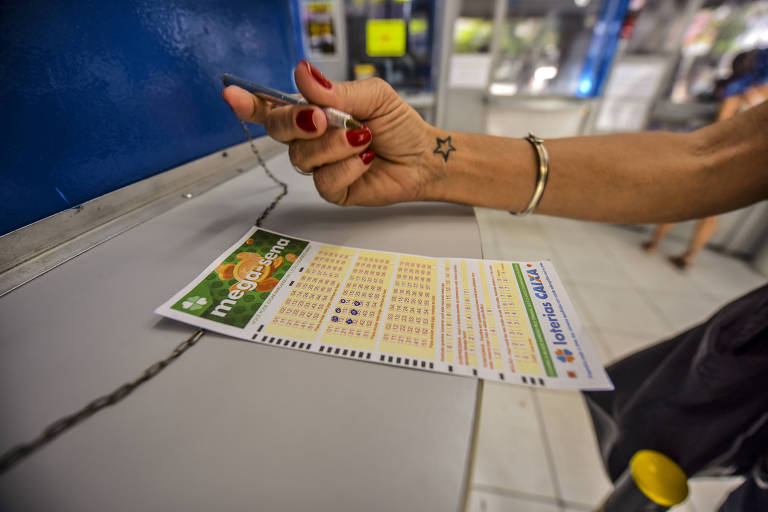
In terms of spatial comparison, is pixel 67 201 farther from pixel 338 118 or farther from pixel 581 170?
pixel 581 170

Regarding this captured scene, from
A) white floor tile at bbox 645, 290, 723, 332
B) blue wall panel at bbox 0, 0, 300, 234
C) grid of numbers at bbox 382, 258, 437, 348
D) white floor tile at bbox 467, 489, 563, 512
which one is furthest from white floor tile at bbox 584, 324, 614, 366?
blue wall panel at bbox 0, 0, 300, 234

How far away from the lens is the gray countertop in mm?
201

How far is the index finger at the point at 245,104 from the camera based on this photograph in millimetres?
482

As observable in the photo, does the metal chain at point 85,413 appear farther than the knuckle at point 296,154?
No

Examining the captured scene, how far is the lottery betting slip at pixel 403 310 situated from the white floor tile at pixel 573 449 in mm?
954

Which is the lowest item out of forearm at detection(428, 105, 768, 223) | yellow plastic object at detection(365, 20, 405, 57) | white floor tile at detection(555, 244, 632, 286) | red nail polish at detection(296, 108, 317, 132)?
white floor tile at detection(555, 244, 632, 286)

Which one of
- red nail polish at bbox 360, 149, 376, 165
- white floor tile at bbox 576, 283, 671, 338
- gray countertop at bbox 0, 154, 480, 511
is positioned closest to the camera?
gray countertop at bbox 0, 154, 480, 511

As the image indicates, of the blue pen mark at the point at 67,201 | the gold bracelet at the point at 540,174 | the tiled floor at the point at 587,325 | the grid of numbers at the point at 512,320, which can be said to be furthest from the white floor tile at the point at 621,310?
the blue pen mark at the point at 67,201

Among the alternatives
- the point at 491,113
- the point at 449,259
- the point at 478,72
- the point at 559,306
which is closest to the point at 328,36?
the point at 478,72

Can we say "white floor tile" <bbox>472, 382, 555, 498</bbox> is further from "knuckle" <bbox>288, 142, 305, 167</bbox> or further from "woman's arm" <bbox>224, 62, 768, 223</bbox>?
"knuckle" <bbox>288, 142, 305, 167</bbox>

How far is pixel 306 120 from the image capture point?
1.43 feet

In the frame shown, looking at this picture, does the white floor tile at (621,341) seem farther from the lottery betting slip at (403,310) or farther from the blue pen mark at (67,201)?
the blue pen mark at (67,201)

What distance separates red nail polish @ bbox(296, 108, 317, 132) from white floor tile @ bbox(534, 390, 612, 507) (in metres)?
1.24

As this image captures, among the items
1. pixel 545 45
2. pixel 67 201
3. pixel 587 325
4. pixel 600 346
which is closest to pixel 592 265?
pixel 587 325
